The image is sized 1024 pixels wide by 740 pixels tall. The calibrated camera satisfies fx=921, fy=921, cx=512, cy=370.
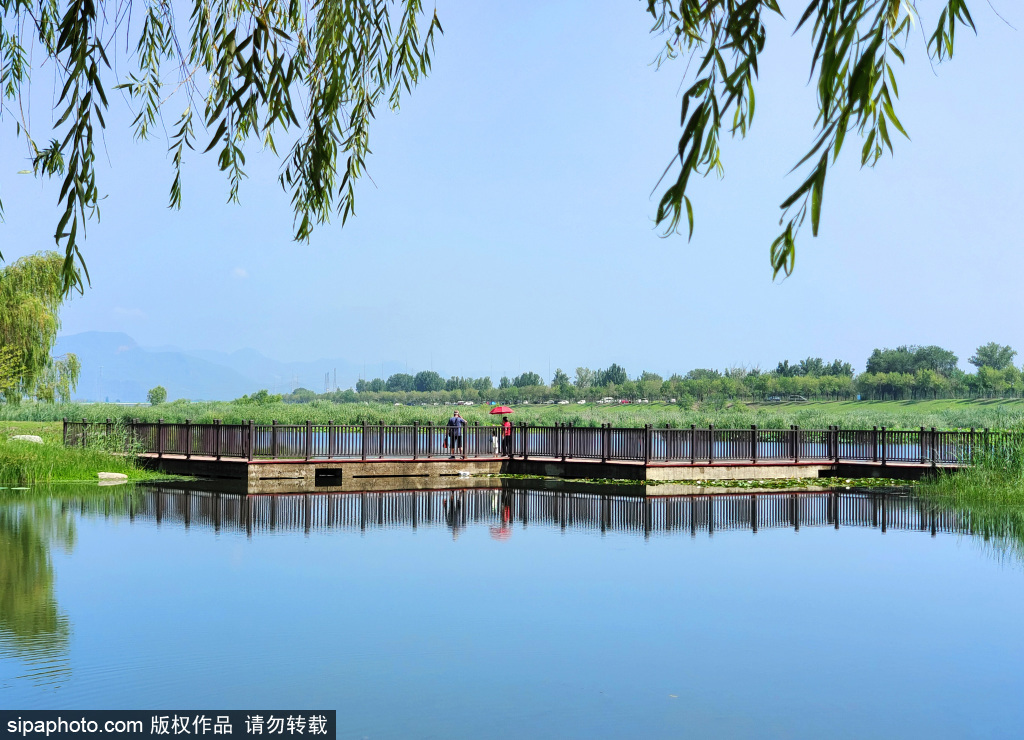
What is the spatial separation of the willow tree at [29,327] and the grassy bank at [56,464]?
26.3ft

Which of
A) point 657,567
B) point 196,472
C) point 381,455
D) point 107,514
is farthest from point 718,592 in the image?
point 196,472

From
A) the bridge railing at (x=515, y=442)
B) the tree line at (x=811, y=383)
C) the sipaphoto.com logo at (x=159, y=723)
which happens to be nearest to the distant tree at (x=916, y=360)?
the tree line at (x=811, y=383)

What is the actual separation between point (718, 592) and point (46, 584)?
824 centimetres

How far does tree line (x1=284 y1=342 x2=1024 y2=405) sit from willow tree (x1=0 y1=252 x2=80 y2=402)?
78586mm

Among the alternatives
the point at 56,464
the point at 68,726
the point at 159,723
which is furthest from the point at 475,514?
the point at 68,726

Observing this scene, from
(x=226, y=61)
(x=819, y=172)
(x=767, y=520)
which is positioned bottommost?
(x=767, y=520)

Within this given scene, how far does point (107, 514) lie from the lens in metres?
18.2

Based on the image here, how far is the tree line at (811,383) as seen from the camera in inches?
4584

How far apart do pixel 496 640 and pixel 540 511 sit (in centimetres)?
1117

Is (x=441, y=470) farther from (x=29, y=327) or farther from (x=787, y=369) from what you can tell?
(x=787, y=369)

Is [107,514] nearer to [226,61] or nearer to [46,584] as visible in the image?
[46,584]

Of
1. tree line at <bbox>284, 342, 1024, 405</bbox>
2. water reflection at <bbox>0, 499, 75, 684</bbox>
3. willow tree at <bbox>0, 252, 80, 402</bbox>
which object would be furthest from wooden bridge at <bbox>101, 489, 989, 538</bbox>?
tree line at <bbox>284, 342, 1024, 405</bbox>

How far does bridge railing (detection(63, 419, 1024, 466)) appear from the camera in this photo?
26.5 meters

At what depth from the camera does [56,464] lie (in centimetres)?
2470
